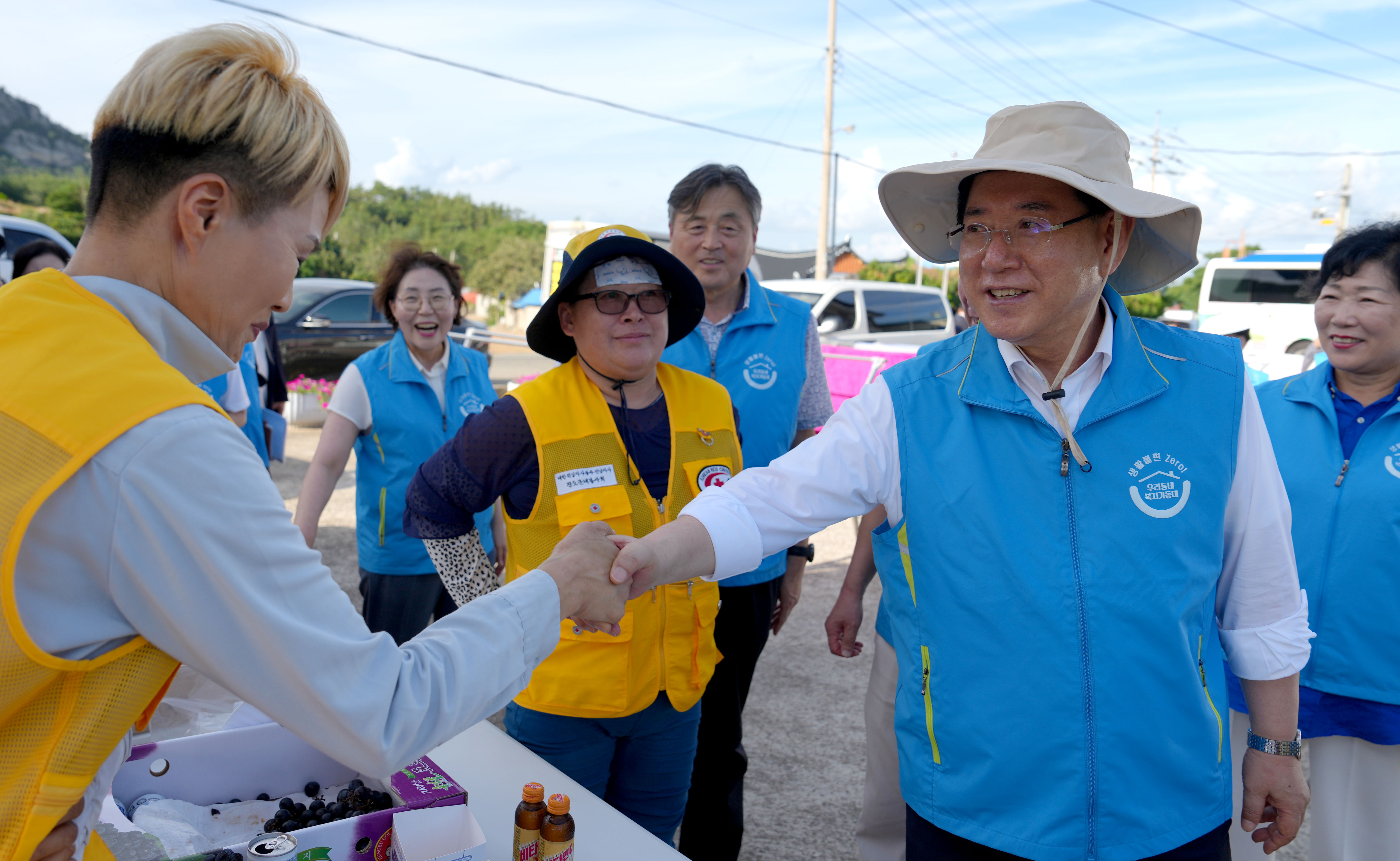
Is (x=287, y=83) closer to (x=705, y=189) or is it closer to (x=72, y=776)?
(x=72, y=776)

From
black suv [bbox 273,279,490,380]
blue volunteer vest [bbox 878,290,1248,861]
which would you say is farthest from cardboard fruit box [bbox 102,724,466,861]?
black suv [bbox 273,279,490,380]

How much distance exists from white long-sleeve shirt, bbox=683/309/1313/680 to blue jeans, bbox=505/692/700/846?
2.34ft

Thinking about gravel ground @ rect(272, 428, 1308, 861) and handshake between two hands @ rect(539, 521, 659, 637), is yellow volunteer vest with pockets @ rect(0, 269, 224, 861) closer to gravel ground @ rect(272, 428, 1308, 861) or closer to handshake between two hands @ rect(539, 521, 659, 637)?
handshake between two hands @ rect(539, 521, 659, 637)

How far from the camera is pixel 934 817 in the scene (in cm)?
172

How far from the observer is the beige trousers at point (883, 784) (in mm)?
2920

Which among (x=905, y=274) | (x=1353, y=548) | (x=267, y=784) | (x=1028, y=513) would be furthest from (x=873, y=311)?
(x=905, y=274)

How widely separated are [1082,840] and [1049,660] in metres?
0.34

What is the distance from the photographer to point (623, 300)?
2.52m

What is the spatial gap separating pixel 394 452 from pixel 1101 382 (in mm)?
2989

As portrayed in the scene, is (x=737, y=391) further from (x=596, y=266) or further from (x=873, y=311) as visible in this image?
(x=873, y=311)

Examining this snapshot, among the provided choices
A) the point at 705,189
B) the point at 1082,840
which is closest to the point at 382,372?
the point at 705,189

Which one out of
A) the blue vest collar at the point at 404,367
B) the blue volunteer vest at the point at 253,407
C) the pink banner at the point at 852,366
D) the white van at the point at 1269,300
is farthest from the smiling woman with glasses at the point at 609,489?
the white van at the point at 1269,300

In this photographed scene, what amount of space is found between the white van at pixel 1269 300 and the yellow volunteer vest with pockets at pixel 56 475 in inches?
744

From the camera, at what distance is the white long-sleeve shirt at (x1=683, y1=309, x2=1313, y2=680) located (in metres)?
1.76
